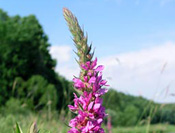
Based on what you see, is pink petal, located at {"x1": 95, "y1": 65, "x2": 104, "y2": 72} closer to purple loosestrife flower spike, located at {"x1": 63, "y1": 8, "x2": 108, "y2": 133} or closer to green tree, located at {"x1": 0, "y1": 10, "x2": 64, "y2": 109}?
purple loosestrife flower spike, located at {"x1": 63, "y1": 8, "x2": 108, "y2": 133}

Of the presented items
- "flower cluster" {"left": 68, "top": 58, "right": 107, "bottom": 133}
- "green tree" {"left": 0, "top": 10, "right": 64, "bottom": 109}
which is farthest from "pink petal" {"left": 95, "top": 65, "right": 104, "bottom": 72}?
"green tree" {"left": 0, "top": 10, "right": 64, "bottom": 109}

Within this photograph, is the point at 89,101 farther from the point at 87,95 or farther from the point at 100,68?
the point at 100,68

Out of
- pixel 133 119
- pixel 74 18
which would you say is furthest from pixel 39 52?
pixel 74 18

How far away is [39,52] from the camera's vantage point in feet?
105

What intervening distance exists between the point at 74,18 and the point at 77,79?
0.29 metres

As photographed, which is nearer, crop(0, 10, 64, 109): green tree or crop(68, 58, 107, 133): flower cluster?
crop(68, 58, 107, 133): flower cluster

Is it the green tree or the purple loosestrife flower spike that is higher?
the green tree

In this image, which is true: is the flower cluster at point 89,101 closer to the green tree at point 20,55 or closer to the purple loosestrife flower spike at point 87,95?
the purple loosestrife flower spike at point 87,95

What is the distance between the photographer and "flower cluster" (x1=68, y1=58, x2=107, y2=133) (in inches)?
45.2

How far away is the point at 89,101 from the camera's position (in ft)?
3.84

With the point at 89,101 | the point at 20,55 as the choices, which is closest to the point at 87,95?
the point at 89,101

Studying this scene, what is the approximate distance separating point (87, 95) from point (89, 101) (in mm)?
26

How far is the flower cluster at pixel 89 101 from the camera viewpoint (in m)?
1.15

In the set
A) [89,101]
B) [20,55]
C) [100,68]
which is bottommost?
[89,101]
